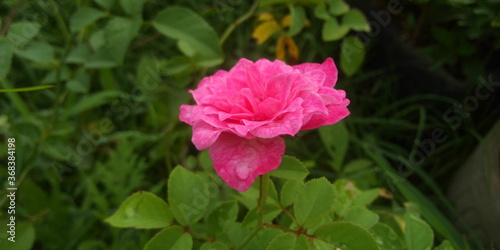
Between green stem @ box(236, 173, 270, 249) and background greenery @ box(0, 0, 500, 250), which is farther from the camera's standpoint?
background greenery @ box(0, 0, 500, 250)

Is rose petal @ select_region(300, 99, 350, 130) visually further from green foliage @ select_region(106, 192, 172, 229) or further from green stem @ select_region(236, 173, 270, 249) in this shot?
green foliage @ select_region(106, 192, 172, 229)

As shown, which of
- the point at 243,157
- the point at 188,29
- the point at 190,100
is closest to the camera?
the point at 243,157

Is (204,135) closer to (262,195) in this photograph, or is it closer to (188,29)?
(262,195)

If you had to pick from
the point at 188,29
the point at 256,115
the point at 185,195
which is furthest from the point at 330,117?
the point at 188,29

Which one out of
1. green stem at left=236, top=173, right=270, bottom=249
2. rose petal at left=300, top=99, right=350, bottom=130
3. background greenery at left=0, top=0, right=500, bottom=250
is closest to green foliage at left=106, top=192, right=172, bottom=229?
background greenery at left=0, top=0, right=500, bottom=250

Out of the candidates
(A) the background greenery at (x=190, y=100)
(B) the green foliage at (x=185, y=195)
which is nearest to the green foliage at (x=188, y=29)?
(A) the background greenery at (x=190, y=100)

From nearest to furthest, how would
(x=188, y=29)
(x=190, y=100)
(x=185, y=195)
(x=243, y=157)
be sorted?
1. (x=243, y=157)
2. (x=185, y=195)
3. (x=188, y=29)
4. (x=190, y=100)

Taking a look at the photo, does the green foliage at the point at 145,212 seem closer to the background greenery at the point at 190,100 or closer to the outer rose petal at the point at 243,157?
the background greenery at the point at 190,100
